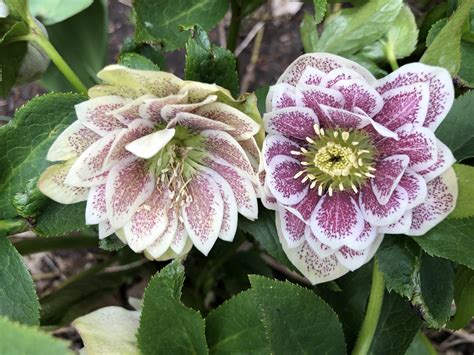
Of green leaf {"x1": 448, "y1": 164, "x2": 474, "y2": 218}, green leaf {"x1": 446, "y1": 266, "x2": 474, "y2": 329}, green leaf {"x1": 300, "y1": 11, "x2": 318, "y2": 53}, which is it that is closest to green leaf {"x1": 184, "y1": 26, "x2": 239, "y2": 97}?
green leaf {"x1": 300, "y1": 11, "x2": 318, "y2": 53}

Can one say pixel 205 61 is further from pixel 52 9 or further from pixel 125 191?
pixel 52 9

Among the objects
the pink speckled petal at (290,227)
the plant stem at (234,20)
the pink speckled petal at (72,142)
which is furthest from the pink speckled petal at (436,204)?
the plant stem at (234,20)

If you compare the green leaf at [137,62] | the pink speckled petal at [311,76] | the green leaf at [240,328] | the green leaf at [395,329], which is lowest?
the green leaf at [395,329]

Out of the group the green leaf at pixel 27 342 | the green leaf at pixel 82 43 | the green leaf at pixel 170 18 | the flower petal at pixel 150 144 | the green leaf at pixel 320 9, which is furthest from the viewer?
the green leaf at pixel 82 43

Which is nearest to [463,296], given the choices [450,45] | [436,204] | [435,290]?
[435,290]

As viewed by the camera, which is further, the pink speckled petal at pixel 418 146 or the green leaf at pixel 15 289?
the green leaf at pixel 15 289

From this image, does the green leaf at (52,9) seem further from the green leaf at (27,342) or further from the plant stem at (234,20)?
the green leaf at (27,342)

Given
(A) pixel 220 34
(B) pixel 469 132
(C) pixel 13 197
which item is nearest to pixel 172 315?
(C) pixel 13 197
